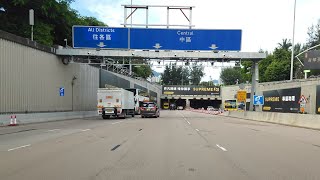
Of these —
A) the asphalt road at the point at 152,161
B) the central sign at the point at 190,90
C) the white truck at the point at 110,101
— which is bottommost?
the asphalt road at the point at 152,161

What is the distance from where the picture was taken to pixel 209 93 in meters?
120

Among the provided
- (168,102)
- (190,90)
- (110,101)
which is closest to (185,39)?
(110,101)

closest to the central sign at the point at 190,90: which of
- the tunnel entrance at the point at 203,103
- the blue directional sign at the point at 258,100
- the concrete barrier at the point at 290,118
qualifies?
the tunnel entrance at the point at 203,103

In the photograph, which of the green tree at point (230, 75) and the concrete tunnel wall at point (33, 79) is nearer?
the concrete tunnel wall at point (33, 79)

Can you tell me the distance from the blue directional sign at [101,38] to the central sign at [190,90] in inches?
3298

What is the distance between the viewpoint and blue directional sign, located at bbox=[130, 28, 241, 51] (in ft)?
125

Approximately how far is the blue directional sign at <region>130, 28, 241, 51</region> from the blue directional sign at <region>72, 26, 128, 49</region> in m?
1.02

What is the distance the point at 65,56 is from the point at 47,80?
472cm

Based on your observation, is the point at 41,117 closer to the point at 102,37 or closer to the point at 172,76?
the point at 102,37

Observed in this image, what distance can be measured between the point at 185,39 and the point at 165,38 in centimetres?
207

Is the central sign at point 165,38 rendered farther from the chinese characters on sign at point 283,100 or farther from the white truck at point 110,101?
the chinese characters on sign at point 283,100

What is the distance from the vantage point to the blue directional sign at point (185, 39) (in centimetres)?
3822

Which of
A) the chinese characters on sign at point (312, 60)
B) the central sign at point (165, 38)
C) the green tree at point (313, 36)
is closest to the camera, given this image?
the central sign at point (165, 38)

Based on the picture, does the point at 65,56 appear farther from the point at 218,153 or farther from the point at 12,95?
the point at 218,153
